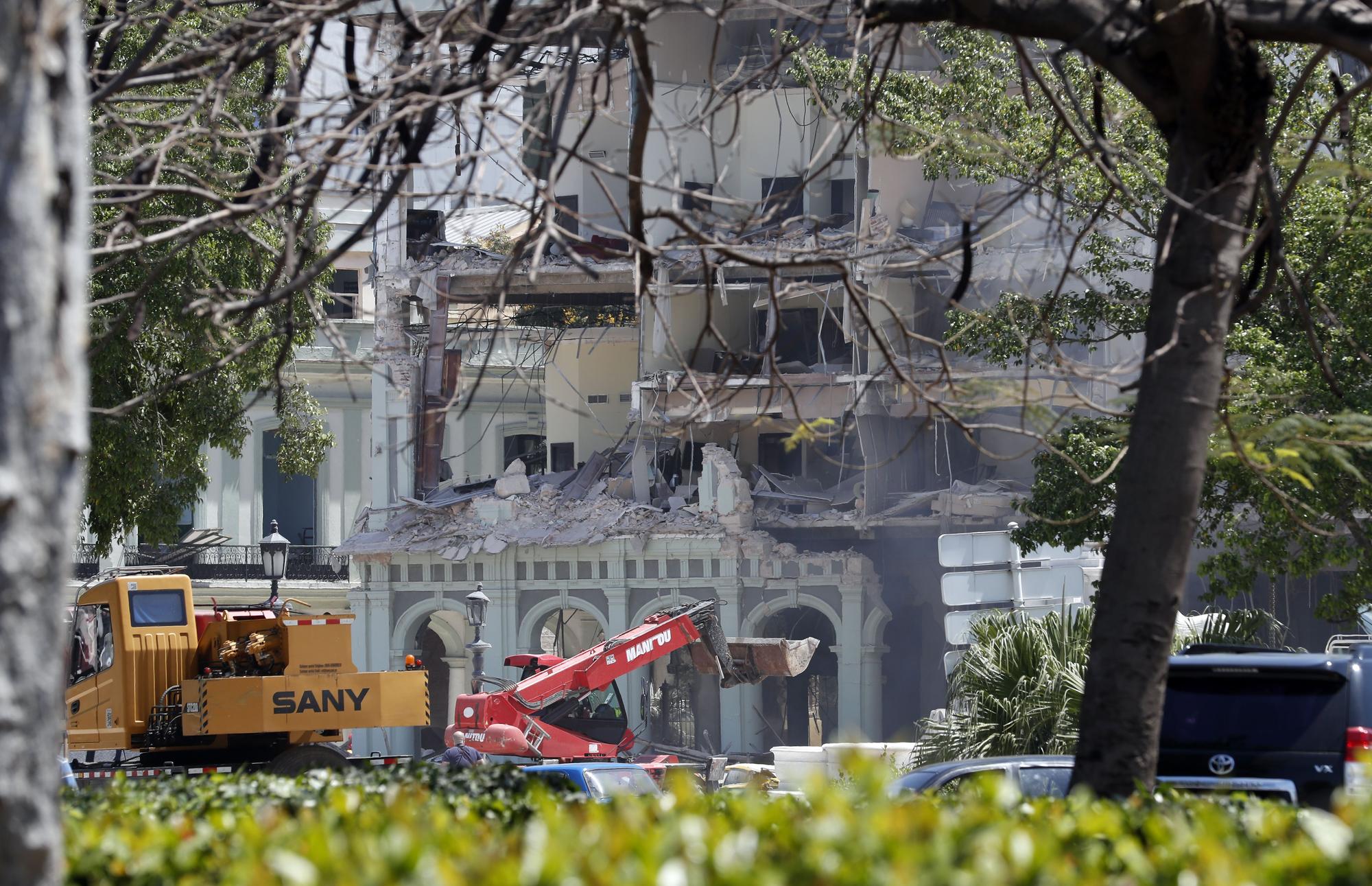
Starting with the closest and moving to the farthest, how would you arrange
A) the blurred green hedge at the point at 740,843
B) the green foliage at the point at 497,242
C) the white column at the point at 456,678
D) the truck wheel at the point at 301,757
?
the blurred green hedge at the point at 740,843 < the truck wheel at the point at 301,757 < the green foliage at the point at 497,242 < the white column at the point at 456,678

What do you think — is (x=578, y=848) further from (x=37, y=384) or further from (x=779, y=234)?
(x=779, y=234)

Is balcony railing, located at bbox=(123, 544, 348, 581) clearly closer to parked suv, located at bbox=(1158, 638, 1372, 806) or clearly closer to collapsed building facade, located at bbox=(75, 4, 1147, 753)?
collapsed building facade, located at bbox=(75, 4, 1147, 753)

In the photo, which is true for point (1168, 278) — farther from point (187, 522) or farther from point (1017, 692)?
point (187, 522)

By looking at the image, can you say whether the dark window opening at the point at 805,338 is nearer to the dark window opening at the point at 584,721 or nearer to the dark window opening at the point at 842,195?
the dark window opening at the point at 842,195

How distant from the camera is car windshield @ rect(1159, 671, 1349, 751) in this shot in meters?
8.61

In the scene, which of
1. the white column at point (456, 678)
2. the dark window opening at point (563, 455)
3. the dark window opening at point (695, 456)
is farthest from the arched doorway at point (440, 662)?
the dark window opening at point (695, 456)

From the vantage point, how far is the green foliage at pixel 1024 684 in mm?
14414

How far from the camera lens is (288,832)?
385 centimetres

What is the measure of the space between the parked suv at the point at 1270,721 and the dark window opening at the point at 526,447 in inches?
1359

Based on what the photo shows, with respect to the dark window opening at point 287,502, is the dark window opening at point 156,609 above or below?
below

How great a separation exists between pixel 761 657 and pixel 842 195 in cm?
1497

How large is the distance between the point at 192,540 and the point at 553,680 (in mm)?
20704

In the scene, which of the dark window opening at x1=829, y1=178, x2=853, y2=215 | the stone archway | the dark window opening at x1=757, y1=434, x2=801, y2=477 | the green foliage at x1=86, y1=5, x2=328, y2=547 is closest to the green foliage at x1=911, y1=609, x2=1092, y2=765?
the green foliage at x1=86, y1=5, x2=328, y2=547

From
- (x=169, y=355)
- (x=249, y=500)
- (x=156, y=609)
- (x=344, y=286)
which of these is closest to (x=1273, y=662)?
(x=169, y=355)
